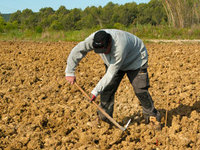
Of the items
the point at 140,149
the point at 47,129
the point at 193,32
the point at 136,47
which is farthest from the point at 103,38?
the point at 193,32

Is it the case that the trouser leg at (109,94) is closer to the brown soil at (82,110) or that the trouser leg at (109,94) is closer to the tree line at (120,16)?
the brown soil at (82,110)

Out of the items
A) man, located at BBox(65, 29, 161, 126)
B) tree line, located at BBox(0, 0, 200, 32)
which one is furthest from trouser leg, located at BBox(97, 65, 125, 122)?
tree line, located at BBox(0, 0, 200, 32)

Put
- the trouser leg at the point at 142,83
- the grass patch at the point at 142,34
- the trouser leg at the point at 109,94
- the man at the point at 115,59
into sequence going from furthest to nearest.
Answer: the grass patch at the point at 142,34, the trouser leg at the point at 109,94, the trouser leg at the point at 142,83, the man at the point at 115,59

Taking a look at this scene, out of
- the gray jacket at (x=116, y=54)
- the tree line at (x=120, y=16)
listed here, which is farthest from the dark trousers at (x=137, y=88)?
the tree line at (x=120, y=16)

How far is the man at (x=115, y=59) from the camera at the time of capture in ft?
9.31

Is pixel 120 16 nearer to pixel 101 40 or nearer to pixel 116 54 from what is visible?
pixel 116 54

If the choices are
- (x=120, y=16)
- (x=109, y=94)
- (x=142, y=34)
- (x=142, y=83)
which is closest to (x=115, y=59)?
(x=142, y=83)

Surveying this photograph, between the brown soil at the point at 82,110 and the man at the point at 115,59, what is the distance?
1.04 ft

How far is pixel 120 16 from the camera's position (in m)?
31.1

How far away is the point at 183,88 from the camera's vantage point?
538 centimetres

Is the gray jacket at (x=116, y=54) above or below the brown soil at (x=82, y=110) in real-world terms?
above

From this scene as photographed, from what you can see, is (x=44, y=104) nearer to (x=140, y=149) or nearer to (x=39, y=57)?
(x=140, y=149)

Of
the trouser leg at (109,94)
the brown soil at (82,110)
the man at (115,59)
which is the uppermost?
the man at (115,59)

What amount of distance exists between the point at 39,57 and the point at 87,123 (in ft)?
14.9
